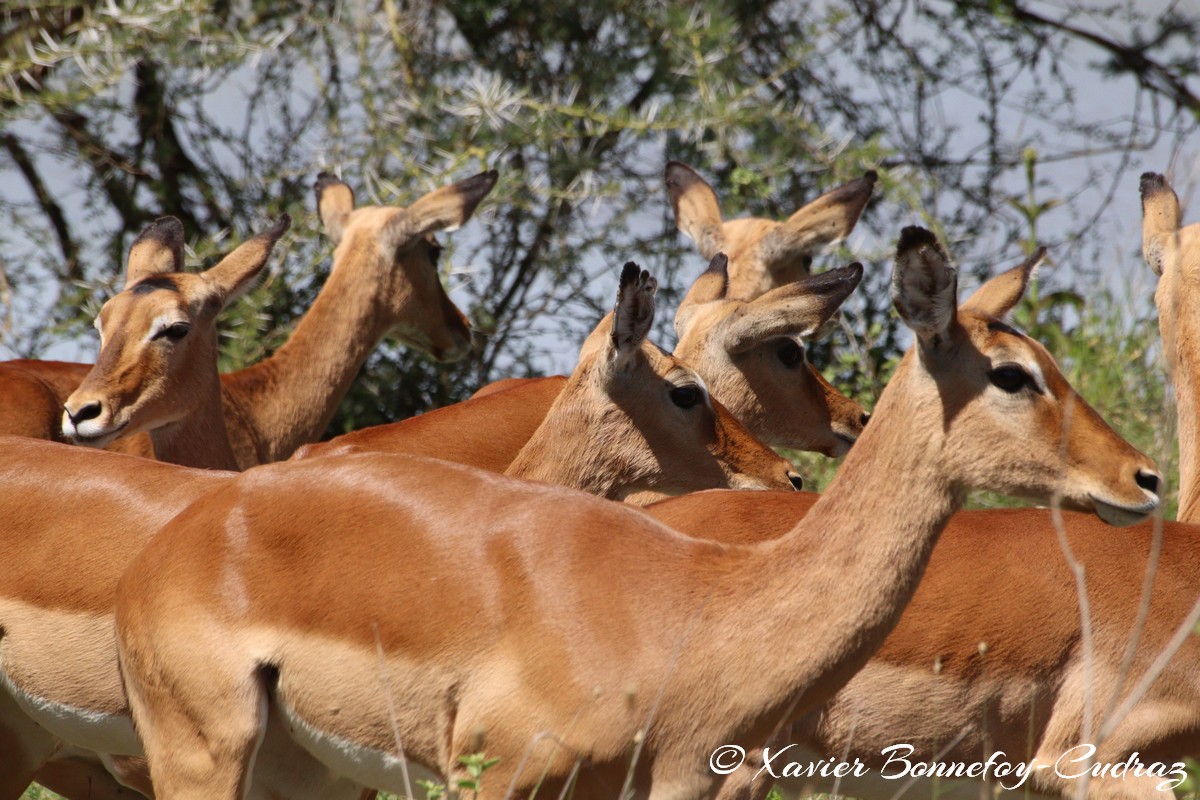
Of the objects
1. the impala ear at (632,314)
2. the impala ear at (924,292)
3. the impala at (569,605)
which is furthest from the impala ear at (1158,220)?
the impala ear at (924,292)

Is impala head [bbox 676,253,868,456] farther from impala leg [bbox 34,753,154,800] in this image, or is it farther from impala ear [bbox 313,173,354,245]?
impala leg [bbox 34,753,154,800]

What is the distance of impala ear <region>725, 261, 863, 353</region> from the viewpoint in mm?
4887

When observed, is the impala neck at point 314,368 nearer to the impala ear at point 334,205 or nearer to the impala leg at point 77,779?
the impala ear at point 334,205

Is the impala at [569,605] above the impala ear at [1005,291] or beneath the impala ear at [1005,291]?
beneath

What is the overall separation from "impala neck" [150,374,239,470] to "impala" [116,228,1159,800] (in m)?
2.32

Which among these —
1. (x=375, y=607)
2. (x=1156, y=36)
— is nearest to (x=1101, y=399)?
(x=1156, y=36)

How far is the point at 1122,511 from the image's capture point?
312 centimetres

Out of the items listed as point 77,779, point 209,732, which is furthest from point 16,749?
point 209,732

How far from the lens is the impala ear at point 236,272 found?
5773 mm

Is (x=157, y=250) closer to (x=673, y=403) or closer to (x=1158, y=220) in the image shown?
(x=673, y=403)

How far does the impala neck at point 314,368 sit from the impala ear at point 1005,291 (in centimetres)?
325

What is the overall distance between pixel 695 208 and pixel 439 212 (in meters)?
1.17

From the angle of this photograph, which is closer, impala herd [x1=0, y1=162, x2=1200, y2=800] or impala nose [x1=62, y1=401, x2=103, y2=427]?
impala herd [x1=0, y1=162, x2=1200, y2=800]

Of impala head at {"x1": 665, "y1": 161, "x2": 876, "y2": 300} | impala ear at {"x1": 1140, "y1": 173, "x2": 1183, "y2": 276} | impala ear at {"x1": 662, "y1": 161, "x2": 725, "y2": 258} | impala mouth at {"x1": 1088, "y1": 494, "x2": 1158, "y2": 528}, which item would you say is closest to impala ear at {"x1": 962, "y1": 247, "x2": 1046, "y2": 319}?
impala mouth at {"x1": 1088, "y1": 494, "x2": 1158, "y2": 528}
